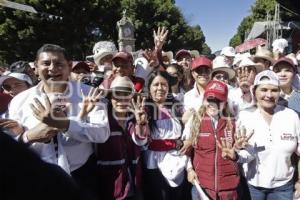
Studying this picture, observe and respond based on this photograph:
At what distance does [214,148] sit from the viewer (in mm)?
3744

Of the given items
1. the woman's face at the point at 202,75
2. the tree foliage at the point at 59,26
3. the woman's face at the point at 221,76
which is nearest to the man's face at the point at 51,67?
the woman's face at the point at 202,75

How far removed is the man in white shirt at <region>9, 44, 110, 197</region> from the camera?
9.73 feet

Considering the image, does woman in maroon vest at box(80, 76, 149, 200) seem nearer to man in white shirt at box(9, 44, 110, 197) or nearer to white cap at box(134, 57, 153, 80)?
man in white shirt at box(9, 44, 110, 197)

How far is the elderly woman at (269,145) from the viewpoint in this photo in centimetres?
363

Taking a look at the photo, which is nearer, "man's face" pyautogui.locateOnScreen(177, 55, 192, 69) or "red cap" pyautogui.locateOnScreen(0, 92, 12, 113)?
"red cap" pyautogui.locateOnScreen(0, 92, 12, 113)

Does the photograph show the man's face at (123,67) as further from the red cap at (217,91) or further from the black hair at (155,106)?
the red cap at (217,91)

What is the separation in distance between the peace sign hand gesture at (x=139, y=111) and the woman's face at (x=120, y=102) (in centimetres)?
5

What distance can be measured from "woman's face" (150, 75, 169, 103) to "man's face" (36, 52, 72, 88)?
1.19 metres

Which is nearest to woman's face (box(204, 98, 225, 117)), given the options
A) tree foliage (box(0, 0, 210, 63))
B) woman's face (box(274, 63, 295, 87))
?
woman's face (box(274, 63, 295, 87))

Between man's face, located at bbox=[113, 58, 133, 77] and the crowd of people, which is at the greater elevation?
man's face, located at bbox=[113, 58, 133, 77]

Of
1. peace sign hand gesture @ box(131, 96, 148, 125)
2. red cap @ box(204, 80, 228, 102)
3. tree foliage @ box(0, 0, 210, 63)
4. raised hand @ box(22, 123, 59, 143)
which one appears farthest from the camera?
tree foliage @ box(0, 0, 210, 63)

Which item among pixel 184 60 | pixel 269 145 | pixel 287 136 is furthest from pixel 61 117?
pixel 184 60

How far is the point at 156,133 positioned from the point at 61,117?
4.27 ft

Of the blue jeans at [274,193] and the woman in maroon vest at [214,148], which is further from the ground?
the woman in maroon vest at [214,148]
